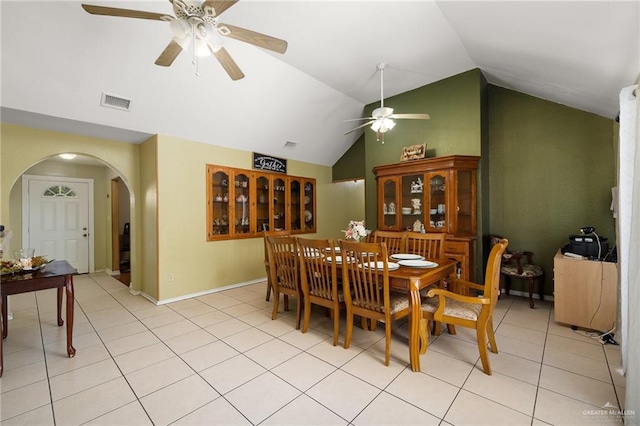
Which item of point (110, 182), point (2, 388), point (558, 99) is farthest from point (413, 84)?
point (110, 182)

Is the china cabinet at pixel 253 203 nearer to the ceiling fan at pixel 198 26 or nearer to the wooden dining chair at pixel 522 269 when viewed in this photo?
the ceiling fan at pixel 198 26

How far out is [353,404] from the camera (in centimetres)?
175

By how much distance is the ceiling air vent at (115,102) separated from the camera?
3.08 m

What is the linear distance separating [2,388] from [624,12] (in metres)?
4.88

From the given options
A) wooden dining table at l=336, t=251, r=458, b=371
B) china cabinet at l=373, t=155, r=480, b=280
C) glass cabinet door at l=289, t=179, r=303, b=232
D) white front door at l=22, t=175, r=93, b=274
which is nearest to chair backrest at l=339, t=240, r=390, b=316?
wooden dining table at l=336, t=251, r=458, b=371

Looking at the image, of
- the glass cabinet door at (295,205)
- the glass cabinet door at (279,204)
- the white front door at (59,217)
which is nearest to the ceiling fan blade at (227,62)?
the glass cabinet door at (279,204)

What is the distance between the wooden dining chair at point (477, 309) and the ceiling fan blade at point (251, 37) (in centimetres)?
226

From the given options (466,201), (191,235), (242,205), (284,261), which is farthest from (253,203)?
(466,201)

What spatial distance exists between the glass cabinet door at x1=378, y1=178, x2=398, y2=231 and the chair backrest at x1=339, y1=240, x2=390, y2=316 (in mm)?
2125

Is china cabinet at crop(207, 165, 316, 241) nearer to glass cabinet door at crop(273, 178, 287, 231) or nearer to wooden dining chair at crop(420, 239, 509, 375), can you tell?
glass cabinet door at crop(273, 178, 287, 231)

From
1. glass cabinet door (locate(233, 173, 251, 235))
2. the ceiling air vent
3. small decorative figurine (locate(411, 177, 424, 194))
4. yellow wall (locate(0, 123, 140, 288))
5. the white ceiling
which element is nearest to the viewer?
the white ceiling

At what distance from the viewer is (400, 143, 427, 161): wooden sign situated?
411 cm

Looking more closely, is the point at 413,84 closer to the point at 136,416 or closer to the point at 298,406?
the point at 298,406

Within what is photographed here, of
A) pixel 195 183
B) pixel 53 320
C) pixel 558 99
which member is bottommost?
pixel 53 320
